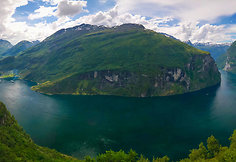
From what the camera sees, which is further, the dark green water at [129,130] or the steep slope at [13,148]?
the dark green water at [129,130]

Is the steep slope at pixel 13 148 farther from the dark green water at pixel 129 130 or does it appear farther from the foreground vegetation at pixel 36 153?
the dark green water at pixel 129 130

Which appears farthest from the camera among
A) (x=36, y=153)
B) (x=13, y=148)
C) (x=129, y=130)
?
(x=129, y=130)

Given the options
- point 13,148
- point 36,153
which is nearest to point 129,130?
point 36,153

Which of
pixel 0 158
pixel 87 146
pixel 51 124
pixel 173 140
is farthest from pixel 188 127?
pixel 0 158

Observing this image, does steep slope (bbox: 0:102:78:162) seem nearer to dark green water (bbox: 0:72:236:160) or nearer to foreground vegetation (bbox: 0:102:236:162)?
foreground vegetation (bbox: 0:102:236:162)

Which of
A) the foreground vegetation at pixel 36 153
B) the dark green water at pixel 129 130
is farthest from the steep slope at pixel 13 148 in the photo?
the dark green water at pixel 129 130

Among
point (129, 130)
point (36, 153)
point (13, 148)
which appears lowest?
point (129, 130)

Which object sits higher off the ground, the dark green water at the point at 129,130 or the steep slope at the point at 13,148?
the steep slope at the point at 13,148

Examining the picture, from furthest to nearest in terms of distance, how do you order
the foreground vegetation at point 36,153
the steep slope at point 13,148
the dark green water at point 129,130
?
the dark green water at point 129,130 → the foreground vegetation at point 36,153 → the steep slope at point 13,148

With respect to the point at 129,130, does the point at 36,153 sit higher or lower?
higher

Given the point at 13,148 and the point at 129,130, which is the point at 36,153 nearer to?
the point at 13,148

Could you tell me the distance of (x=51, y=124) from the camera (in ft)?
546

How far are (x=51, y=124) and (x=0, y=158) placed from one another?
352ft

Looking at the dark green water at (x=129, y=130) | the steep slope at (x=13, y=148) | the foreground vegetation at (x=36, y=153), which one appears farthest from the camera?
the dark green water at (x=129, y=130)
